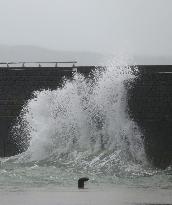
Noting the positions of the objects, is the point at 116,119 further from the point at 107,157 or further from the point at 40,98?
the point at 40,98

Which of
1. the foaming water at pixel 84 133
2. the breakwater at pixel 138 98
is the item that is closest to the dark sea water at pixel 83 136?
the foaming water at pixel 84 133

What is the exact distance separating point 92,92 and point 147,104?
13.7 feet

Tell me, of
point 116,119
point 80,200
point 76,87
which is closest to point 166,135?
point 116,119

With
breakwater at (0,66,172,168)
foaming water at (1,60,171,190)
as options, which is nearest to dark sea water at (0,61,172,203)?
foaming water at (1,60,171,190)

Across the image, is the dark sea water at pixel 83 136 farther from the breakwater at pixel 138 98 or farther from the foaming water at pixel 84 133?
the breakwater at pixel 138 98

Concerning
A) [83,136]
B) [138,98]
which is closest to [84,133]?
[83,136]

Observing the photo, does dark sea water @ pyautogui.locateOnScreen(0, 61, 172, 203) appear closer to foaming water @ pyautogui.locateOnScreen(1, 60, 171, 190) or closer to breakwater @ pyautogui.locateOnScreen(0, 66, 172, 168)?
foaming water @ pyautogui.locateOnScreen(1, 60, 171, 190)

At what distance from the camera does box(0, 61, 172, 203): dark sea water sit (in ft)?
101

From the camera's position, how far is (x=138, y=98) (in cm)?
4147

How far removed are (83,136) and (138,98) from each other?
4726 millimetres

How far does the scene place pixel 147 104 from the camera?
42625 millimetres

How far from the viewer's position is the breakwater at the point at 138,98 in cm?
3709

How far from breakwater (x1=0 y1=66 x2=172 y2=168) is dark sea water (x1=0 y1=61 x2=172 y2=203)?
953 millimetres

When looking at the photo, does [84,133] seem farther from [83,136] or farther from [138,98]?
[138,98]
